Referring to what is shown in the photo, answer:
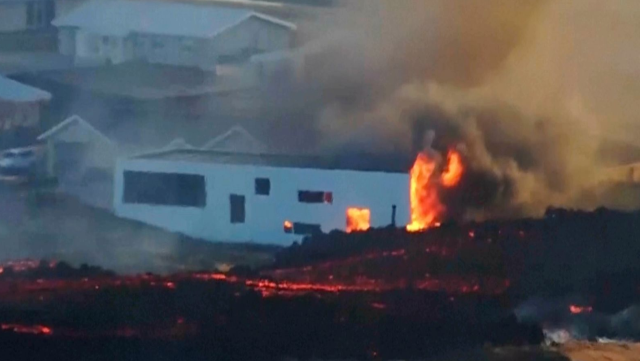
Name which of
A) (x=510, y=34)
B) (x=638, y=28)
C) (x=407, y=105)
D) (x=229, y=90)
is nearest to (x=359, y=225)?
(x=407, y=105)

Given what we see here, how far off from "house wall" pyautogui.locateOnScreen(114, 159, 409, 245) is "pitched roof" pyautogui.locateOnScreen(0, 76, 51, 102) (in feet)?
0.69

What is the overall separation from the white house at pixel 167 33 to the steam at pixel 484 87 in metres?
0.13

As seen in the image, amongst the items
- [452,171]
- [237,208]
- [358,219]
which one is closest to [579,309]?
[452,171]

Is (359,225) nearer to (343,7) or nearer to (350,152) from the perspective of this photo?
(350,152)

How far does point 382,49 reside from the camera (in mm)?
1753

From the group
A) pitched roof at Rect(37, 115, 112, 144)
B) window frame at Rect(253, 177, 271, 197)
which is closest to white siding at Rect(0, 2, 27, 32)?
pitched roof at Rect(37, 115, 112, 144)

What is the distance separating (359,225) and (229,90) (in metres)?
0.38

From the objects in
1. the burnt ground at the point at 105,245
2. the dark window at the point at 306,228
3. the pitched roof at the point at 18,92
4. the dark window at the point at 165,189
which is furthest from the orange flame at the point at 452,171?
the pitched roof at the point at 18,92

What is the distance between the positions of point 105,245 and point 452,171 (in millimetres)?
716

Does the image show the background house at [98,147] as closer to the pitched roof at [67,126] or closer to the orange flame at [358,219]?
the pitched roof at [67,126]

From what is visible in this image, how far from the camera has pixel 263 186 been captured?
1745 millimetres

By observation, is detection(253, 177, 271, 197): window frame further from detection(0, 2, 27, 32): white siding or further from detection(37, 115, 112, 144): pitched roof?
detection(0, 2, 27, 32): white siding

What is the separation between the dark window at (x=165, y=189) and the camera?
1.73m

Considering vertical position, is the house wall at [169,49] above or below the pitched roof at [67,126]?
above
